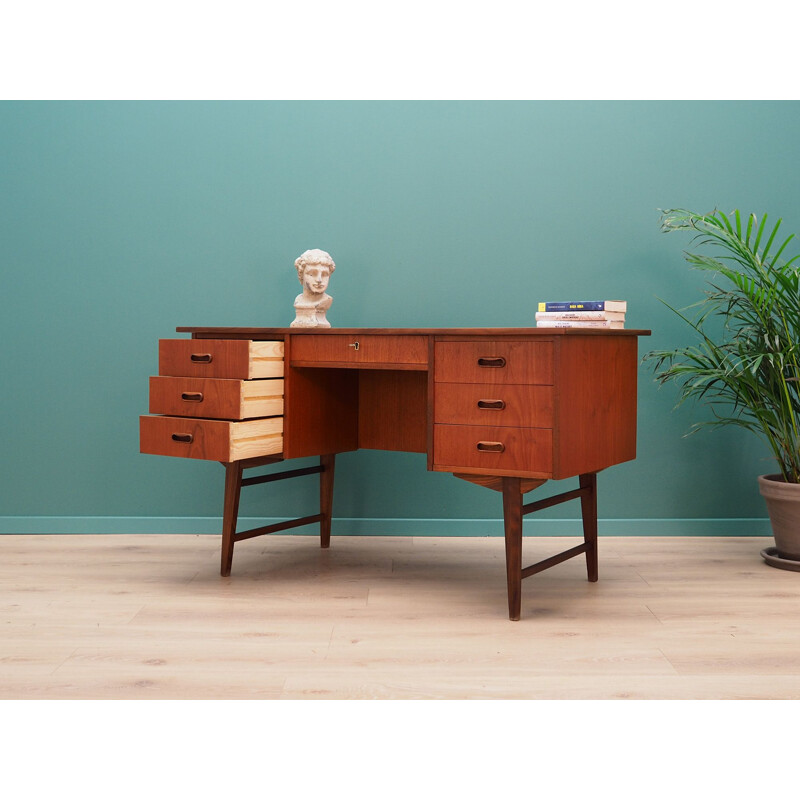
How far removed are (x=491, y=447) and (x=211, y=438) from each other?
2.78ft

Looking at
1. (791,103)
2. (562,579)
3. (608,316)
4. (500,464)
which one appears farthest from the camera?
(791,103)

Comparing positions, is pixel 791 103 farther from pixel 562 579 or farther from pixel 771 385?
pixel 562 579

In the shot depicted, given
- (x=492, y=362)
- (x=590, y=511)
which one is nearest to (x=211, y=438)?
(x=492, y=362)

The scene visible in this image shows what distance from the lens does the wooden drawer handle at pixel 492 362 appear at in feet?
7.72

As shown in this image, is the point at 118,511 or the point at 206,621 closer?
the point at 206,621

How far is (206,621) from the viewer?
239 cm

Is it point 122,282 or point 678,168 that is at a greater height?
point 678,168

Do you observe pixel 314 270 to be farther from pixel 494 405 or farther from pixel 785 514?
pixel 785 514

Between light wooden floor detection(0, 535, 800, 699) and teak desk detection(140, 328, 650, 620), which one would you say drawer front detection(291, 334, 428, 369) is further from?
light wooden floor detection(0, 535, 800, 699)

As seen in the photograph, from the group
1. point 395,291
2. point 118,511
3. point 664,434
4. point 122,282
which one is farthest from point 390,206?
point 118,511

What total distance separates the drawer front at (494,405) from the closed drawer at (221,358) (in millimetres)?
571

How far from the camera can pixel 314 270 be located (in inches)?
116

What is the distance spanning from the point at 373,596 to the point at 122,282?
165 cm

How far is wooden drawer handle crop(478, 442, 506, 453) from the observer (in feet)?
7.72
